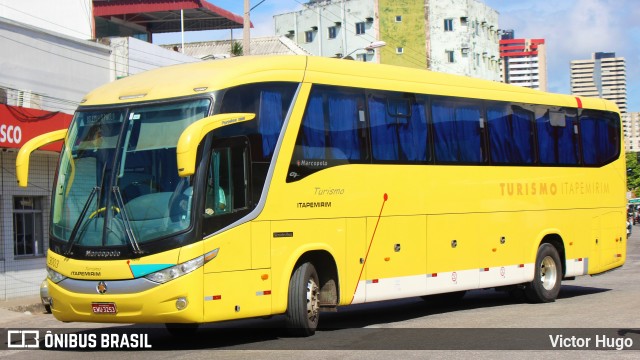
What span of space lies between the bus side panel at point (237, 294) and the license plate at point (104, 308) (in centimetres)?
111

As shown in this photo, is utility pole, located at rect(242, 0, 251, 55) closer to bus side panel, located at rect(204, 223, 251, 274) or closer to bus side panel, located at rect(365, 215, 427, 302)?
bus side panel, located at rect(365, 215, 427, 302)

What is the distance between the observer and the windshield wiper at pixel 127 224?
37.6 ft

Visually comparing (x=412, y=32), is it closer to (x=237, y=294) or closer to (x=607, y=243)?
(x=607, y=243)

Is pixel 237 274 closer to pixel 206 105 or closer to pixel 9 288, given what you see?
pixel 206 105

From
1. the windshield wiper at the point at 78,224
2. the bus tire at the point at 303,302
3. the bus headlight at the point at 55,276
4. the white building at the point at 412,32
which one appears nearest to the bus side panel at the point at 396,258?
the bus tire at the point at 303,302

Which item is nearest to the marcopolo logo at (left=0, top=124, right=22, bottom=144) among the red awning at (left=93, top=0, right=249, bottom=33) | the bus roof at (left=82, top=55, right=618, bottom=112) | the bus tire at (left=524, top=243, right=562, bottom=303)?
the bus roof at (left=82, top=55, right=618, bottom=112)

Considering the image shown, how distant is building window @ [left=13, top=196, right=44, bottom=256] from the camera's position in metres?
24.7

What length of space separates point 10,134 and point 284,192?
11370 millimetres

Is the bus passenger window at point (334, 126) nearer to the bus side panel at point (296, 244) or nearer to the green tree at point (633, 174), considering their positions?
the bus side panel at point (296, 244)

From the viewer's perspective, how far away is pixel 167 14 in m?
40.5

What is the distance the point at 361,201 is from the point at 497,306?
510cm

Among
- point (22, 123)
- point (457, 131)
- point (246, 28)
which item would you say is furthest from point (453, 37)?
point (457, 131)

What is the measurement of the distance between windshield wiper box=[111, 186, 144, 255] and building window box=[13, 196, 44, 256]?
13.8 m

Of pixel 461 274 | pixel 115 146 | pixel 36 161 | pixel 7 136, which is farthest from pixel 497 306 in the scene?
pixel 36 161
